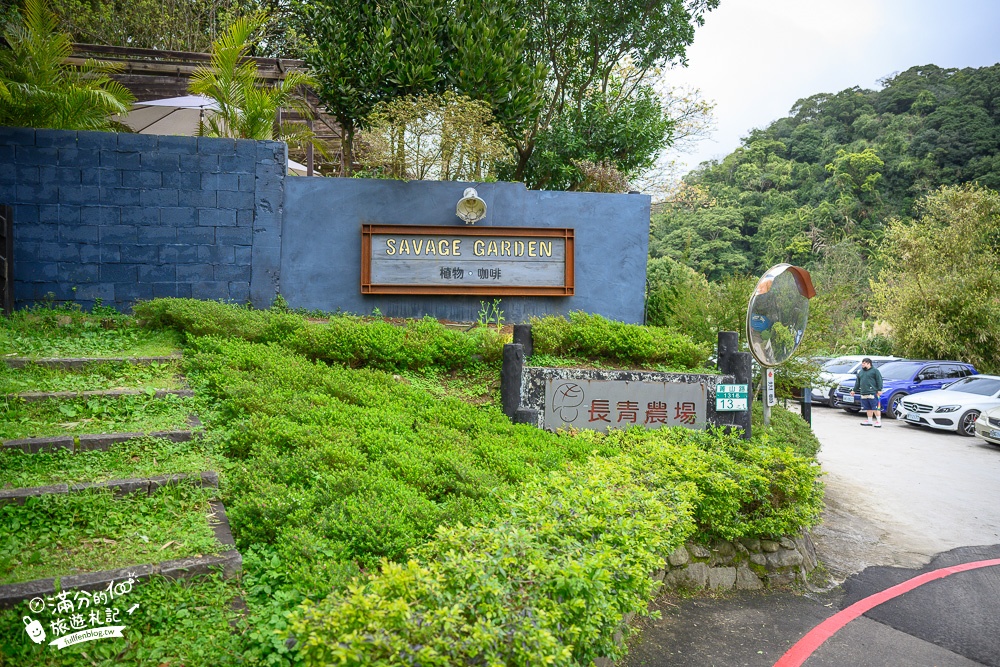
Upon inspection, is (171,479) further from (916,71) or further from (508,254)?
(916,71)

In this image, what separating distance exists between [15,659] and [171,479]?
1.48m

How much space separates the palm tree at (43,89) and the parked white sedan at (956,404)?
1622cm

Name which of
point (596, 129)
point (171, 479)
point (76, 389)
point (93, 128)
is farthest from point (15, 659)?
point (596, 129)

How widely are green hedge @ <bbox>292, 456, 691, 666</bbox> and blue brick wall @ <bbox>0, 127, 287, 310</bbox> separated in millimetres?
6345

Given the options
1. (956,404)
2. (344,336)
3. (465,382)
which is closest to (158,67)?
(344,336)

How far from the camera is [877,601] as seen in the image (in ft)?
18.6

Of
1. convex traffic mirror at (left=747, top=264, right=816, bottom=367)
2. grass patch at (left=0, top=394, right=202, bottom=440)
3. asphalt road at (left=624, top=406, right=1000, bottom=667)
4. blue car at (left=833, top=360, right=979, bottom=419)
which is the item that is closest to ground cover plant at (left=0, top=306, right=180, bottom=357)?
grass patch at (left=0, top=394, right=202, bottom=440)

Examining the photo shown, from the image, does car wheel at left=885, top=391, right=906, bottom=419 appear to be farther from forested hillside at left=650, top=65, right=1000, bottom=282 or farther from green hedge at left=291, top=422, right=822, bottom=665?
forested hillside at left=650, top=65, right=1000, bottom=282

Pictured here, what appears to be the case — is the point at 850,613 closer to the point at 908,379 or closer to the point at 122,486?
the point at 122,486

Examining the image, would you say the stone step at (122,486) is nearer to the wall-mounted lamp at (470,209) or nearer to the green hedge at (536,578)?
the green hedge at (536,578)

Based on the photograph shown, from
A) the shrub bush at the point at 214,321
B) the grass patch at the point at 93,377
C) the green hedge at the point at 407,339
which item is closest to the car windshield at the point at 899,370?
the green hedge at the point at 407,339

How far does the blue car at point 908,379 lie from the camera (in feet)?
56.6

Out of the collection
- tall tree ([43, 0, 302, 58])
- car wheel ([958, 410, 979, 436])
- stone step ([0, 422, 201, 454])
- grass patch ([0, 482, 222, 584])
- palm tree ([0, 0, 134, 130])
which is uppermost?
tall tree ([43, 0, 302, 58])

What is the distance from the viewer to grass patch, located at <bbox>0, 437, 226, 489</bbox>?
13.5 feet
